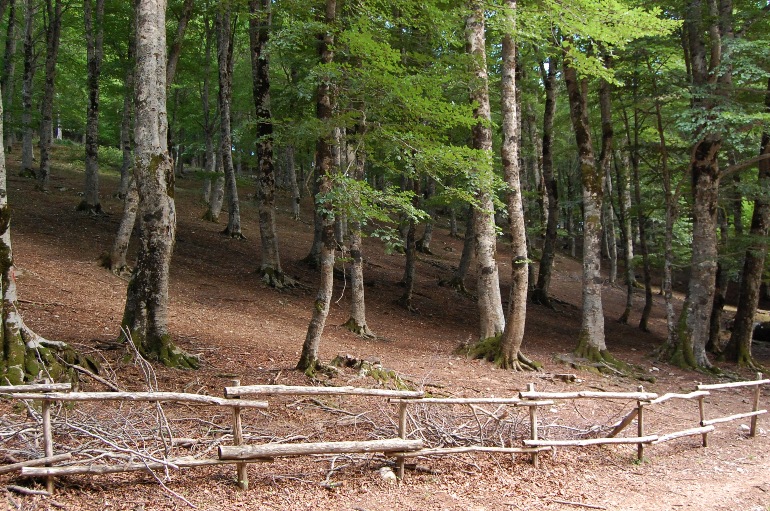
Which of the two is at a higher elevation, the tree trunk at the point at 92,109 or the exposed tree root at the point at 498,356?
the tree trunk at the point at 92,109

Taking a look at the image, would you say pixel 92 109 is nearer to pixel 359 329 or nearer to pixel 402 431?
pixel 359 329

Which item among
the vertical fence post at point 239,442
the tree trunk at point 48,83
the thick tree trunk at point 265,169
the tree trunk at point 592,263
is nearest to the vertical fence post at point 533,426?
the vertical fence post at point 239,442

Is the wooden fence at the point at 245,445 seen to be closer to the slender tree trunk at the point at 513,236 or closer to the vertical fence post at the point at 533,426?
the vertical fence post at the point at 533,426

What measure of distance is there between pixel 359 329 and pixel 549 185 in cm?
1102

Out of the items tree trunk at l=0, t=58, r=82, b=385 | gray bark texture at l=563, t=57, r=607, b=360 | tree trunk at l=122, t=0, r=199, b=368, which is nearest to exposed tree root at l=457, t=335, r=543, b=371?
gray bark texture at l=563, t=57, r=607, b=360

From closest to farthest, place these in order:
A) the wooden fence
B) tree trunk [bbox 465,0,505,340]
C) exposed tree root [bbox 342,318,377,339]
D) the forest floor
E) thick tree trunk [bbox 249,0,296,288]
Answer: the wooden fence
the forest floor
tree trunk [bbox 465,0,505,340]
exposed tree root [bbox 342,318,377,339]
thick tree trunk [bbox 249,0,296,288]

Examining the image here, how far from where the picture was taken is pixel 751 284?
16.4m

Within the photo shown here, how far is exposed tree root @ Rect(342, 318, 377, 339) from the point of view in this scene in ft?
43.3

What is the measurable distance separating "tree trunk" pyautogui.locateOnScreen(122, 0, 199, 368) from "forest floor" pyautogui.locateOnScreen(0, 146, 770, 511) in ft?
1.79

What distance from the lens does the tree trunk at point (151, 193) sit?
317 inches

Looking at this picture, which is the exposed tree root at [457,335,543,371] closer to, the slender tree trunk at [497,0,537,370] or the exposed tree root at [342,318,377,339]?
the slender tree trunk at [497,0,537,370]

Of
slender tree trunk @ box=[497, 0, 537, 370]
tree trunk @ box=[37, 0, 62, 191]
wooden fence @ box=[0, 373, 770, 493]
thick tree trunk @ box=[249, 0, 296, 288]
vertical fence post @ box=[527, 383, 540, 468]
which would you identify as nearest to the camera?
wooden fence @ box=[0, 373, 770, 493]

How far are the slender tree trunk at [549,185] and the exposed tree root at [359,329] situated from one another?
402 inches

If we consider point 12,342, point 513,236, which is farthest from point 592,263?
point 12,342
